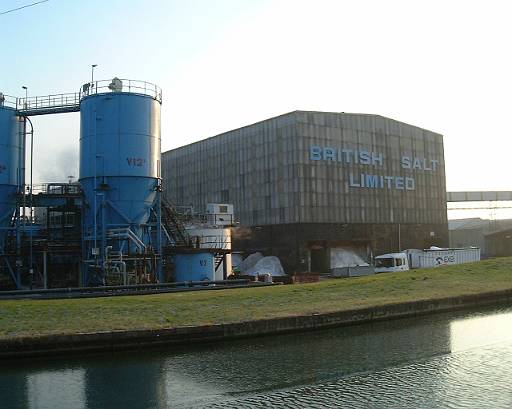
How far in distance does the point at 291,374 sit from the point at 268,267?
1838 inches

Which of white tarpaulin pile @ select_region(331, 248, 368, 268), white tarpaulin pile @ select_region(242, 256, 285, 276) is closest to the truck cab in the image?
white tarpaulin pile @ select_region(331, 248, 368, 268)

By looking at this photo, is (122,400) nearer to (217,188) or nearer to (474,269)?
(474,269)

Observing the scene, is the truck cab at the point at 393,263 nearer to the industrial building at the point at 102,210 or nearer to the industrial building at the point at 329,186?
the industrial building at the point at 329,186

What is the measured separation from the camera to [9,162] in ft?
133

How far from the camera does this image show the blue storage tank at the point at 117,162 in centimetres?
3841

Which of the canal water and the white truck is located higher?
the white truck

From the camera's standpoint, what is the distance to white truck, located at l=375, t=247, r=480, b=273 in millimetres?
55000

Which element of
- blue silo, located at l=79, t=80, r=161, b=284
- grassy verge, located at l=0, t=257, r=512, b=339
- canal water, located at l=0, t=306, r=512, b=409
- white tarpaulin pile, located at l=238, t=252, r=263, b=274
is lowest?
canal water, located at l=0, t=306, r=512, b=409

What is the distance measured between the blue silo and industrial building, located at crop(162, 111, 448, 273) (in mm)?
22189

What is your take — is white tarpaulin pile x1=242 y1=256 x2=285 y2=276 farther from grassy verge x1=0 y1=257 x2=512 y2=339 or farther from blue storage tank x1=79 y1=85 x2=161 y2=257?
grassy verge x1=0 y1=257 x2=512 y2=339

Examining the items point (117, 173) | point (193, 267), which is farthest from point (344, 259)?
point (117, 173)

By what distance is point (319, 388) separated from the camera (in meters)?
11.7

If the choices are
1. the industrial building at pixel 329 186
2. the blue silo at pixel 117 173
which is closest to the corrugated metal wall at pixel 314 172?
the industrial building at pixel 329 186

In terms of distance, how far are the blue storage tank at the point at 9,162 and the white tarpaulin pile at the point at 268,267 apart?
84.7 ft
